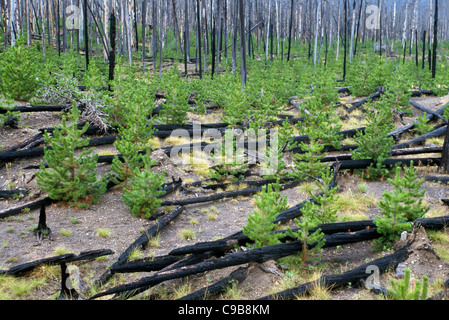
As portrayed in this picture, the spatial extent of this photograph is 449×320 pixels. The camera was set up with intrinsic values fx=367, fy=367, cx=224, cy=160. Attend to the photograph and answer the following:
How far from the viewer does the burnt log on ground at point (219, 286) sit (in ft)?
15.5

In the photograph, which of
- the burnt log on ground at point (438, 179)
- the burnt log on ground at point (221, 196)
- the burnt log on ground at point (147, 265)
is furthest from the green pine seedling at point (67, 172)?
the burnt log on ground at point (438, 179)

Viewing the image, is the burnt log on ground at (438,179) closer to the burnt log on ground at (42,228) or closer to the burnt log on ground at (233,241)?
the burnt log on ground at (233,241)

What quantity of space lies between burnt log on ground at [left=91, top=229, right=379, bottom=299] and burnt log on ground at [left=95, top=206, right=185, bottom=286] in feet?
2.31

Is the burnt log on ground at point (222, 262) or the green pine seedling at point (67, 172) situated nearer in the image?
the burnt log on ground at point (222, 262)

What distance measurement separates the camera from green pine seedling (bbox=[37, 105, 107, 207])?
7934 millimetres

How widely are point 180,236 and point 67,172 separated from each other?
119 inches

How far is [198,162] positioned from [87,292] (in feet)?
21.6

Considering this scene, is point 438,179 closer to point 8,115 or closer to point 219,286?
point 219,286

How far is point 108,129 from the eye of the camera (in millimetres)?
12664

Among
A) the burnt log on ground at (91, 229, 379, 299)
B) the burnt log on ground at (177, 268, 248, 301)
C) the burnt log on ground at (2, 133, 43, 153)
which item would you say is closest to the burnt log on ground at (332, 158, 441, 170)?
the burnt log on ground at (91, 229, 379, 299)

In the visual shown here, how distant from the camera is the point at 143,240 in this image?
269 inches

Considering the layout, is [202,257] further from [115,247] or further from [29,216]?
[29,216]

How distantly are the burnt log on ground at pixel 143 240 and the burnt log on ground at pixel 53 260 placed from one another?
33 cm

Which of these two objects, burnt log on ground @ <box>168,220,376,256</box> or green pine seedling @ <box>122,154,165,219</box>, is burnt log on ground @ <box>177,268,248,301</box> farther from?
green pine seedling @ <box>122,154,165,219</box>
